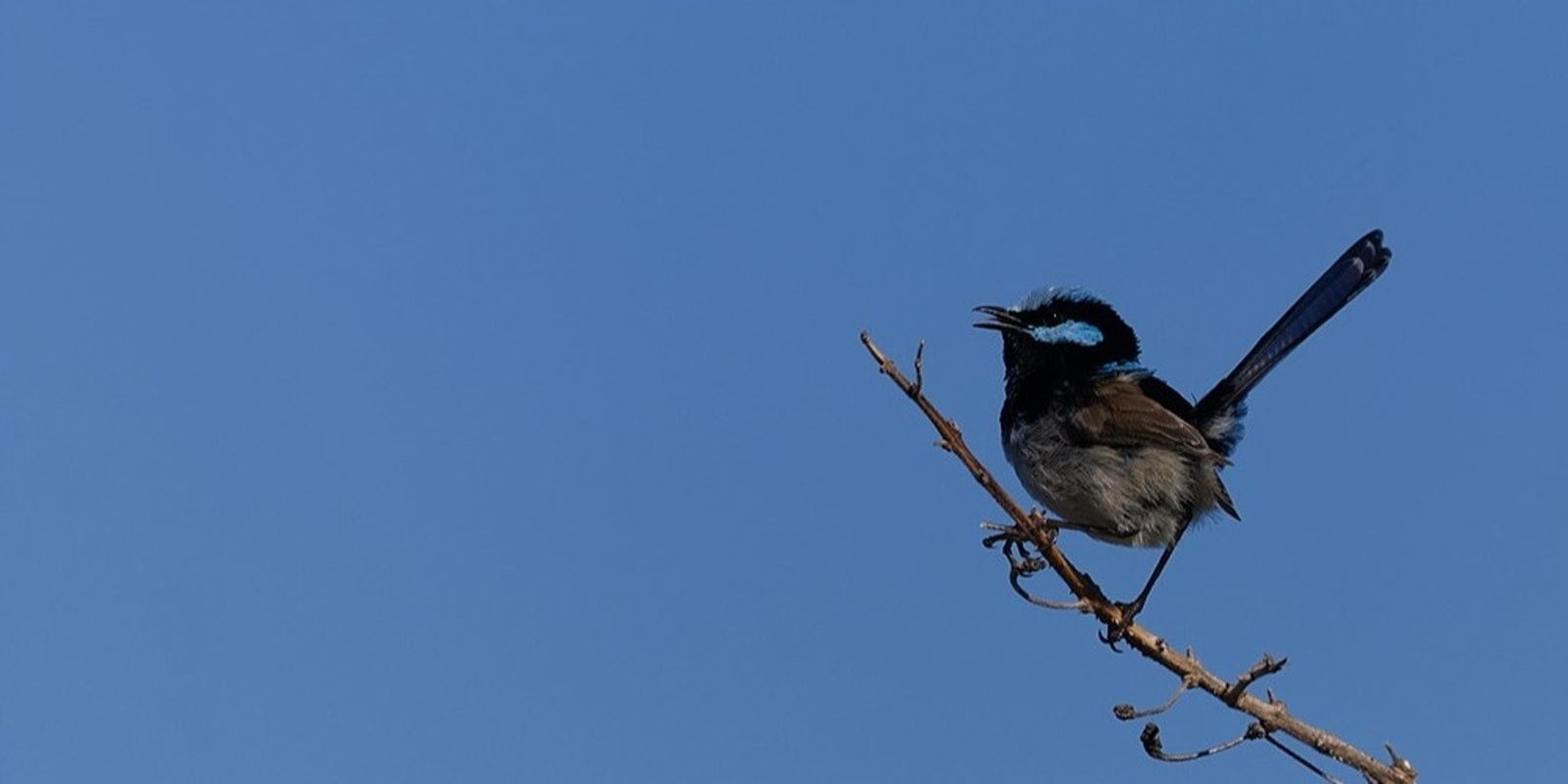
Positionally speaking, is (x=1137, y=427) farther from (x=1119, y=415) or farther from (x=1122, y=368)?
(x=1122, y=368)

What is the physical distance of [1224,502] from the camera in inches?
284

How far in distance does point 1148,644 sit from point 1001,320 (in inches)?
132

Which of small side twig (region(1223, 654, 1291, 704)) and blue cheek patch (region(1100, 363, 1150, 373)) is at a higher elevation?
blue cheek patch (region(1100, 363, 1150, 373))

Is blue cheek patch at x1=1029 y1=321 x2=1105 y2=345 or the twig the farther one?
blue cheek patch at x1=1029 y1=321 x2=1105 y2=345

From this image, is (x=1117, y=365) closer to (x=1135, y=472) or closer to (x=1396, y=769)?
(x=1135, y=472)

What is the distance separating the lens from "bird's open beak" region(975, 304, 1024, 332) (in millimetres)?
7742

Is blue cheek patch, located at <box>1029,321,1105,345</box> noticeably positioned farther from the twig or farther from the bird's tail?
the twig

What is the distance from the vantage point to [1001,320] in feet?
26.0

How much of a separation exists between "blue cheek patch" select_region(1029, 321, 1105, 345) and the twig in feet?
8.76

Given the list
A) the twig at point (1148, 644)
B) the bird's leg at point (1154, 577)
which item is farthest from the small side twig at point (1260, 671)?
the bird's leg at point (1154, 577)

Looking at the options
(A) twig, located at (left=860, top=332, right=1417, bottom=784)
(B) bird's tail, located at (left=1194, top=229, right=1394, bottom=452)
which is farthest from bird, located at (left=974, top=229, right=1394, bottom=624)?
(A) twig, located at (left=860, top=332, right=1417, bottom=784)

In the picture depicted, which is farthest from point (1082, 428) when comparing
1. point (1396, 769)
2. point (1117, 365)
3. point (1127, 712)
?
point (1396, 769)

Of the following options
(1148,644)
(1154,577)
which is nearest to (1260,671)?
(1148,644)

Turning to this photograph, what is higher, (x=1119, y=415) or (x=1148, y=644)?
(x=1119, y=415)
